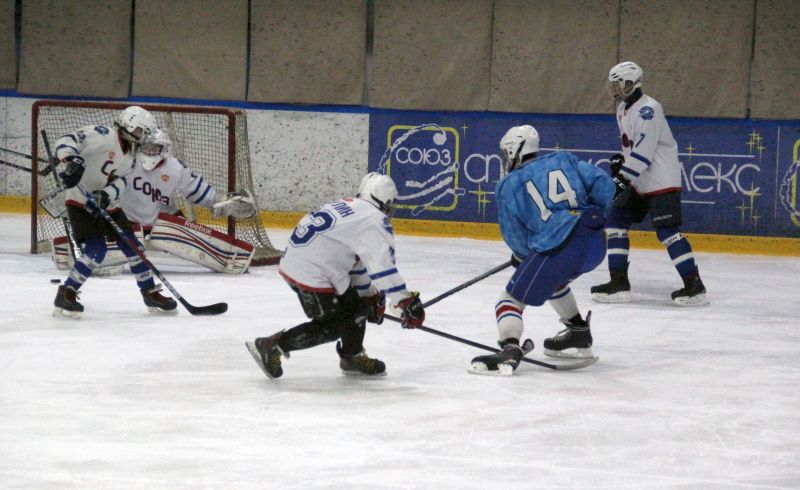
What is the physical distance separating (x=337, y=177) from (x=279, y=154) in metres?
0.55

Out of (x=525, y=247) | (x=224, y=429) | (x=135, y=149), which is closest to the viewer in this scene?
(x=224, y=429)

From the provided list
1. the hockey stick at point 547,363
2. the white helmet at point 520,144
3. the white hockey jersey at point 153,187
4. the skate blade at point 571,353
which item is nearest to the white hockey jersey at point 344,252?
the hockey stick at point 547,363

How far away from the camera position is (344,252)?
436 centimetres

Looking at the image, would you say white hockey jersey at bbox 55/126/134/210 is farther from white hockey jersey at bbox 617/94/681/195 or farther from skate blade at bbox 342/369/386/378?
white hockey jersey at bbox 617/94/681/195

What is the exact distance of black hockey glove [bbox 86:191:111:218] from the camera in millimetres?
5797

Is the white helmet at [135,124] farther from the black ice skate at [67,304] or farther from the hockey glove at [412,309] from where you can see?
the hockey glove at [412,309]

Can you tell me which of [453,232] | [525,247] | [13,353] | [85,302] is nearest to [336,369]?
[525,247]

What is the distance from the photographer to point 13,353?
16.3ft

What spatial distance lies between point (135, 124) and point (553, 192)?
7.26ft

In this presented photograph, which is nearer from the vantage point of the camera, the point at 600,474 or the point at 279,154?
the point at 600,474

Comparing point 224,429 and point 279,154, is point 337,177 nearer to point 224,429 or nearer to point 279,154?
point 279,154

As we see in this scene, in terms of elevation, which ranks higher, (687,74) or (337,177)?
(687,74)

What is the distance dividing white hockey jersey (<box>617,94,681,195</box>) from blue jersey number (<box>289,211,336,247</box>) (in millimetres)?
2882

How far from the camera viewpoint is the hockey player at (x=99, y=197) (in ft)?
19.2
